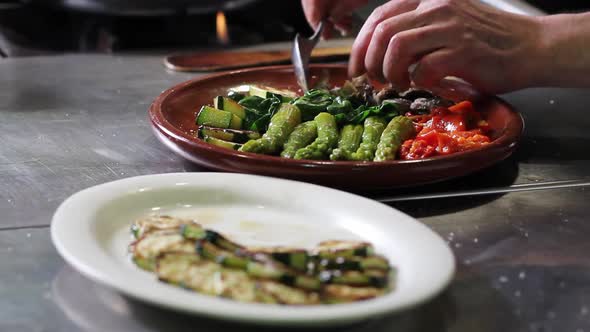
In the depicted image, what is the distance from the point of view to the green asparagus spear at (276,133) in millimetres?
1502

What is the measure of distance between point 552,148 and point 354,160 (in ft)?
1.60

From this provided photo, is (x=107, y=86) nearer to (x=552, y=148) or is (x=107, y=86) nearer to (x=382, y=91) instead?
(x=382, y=91)

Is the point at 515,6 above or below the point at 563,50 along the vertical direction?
below

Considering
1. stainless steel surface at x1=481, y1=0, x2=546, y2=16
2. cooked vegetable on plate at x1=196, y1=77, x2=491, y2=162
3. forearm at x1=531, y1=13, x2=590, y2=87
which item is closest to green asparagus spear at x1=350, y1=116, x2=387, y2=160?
cooked vegetable on plate at x1=196, y1=77, x2=491, y2=162

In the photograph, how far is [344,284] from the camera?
0.97 m

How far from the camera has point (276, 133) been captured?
1.55 meters

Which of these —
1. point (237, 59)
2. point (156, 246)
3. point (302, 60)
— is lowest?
point (237, 59)

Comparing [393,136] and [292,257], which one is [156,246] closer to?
[292,257]

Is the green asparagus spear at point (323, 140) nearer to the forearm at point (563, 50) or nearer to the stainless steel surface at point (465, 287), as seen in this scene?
the stainless steel surface at point (465, 287)

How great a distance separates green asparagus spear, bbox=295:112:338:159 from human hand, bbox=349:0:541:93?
0.22 m

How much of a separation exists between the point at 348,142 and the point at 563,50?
1.72 feet

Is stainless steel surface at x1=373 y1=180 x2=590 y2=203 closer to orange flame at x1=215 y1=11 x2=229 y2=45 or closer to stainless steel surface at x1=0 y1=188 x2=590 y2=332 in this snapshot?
stainless steel surface at x1=0 y1=188 x2=590 y2=332

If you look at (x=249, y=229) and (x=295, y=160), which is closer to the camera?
(x=249, y=229)

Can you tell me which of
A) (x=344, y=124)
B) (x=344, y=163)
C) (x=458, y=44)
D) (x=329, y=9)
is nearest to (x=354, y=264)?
(x=344, y=163)
